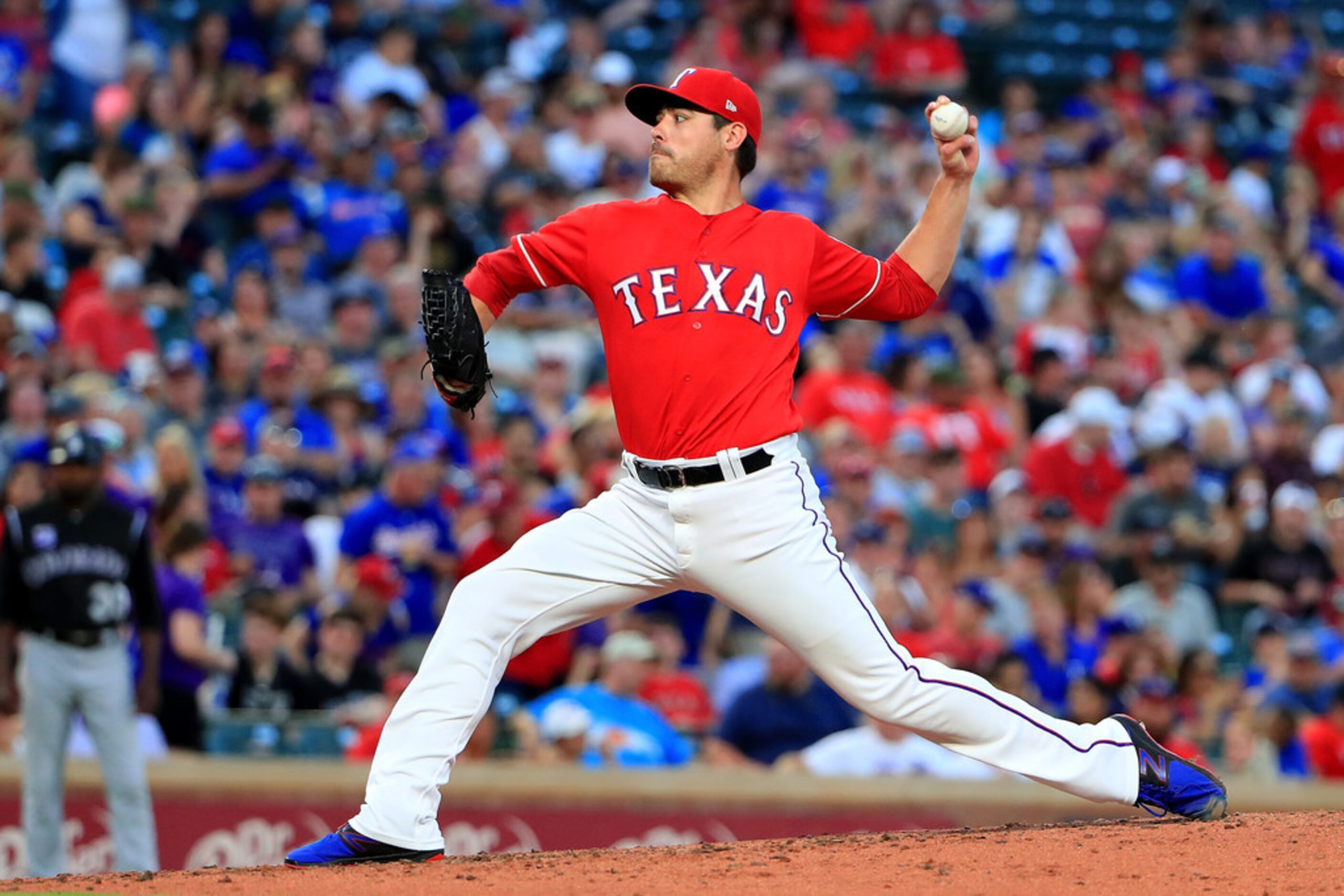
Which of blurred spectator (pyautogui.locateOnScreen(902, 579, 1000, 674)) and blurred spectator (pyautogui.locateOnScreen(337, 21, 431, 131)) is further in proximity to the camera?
blurred spectator (pyautogui.locateOnScreen(337, 21, 431, 131))

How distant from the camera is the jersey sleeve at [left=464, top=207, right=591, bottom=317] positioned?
4.45m

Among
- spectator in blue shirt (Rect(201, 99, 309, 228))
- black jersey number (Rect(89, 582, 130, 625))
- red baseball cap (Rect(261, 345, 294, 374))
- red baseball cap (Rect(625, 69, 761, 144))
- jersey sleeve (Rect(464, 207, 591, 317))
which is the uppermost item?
spectator in blue shirt (Rect(201, 99, 309, 228))

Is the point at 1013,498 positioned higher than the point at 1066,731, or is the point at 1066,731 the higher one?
the point at 1013,498

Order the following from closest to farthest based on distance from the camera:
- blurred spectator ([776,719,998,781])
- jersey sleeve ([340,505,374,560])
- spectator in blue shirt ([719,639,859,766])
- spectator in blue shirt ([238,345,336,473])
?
1. blurred spectator ([776,719,998,781])
2. spectator in blue shirt ([719,639,859,766])
3. jersey sleeve ([340,505,374,560])
4. spectator in blue shirt ([238,345,336,473])

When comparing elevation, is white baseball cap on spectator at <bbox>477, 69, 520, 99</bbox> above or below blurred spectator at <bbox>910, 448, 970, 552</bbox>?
above

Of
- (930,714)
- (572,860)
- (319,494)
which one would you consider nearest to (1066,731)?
(930,714)

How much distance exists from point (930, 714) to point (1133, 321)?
803cm

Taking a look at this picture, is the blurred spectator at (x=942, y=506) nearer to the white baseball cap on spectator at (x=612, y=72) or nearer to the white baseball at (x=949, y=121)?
the white baseball cap on spectator at (x=612, y=72)

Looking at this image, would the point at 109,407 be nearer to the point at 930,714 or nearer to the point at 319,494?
the point at 319,494

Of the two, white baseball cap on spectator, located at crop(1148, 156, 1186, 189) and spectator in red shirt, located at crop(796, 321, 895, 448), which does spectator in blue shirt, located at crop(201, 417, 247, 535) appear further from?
white baseball cap on spectator, located at crop(1148, 156, 1186, 189)

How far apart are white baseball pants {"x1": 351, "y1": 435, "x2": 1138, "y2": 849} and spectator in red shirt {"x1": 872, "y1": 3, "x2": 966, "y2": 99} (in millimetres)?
10745

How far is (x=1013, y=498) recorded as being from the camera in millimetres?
9906

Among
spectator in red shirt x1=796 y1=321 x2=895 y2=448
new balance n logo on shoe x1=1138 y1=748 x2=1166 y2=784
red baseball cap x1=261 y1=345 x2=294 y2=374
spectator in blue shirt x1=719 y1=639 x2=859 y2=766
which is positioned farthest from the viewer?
spectator in red shirt x1=796 y1=321 x2=895 y2=448

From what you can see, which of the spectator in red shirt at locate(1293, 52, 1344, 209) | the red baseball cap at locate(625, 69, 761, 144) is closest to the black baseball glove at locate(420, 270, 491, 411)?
the red baseball cap at locate(625, 69, 761, 144)
